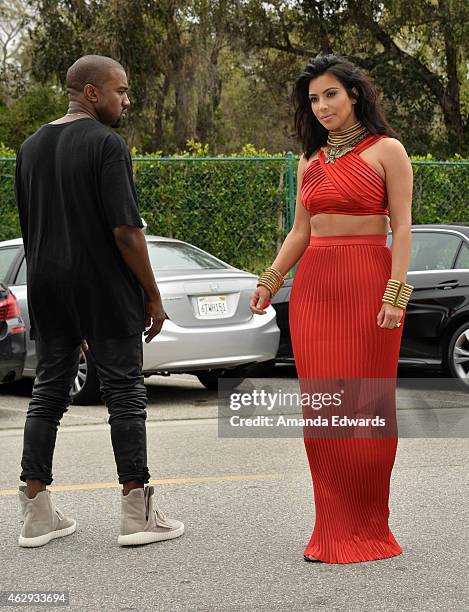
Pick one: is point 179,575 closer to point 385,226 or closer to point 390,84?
point 385,226

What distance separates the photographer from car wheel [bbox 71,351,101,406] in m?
9.48

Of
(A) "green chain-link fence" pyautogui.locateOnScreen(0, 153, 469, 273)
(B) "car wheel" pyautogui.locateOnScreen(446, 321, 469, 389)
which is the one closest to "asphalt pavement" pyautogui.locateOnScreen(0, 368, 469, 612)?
(B) "car wheel" pyautogui.locateOnScreen(446, 321, 469, 389)

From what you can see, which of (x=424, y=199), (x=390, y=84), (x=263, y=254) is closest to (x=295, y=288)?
(x=263, y=254)

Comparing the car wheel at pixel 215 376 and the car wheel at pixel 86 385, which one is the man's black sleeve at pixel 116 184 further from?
the car wheel at pixel 215 376

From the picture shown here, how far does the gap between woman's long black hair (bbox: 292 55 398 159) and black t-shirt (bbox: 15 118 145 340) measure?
0.76 metres

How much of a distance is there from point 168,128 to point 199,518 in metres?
22.2

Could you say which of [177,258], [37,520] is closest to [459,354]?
[177,258]

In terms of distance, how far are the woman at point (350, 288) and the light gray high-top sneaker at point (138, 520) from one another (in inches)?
26.9

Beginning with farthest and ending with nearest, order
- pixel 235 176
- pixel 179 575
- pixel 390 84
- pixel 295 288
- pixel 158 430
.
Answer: pixel 390 84
pixel 235 176
pixel 158 430
pixel 295 288
pixel 179 575

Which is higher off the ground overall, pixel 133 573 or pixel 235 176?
pixel 235 176

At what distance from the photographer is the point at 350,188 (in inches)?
179

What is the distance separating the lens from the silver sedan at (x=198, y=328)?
9266 mm

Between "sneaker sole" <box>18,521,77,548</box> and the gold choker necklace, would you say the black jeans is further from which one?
the gold choker necklace

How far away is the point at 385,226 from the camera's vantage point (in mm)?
4641
